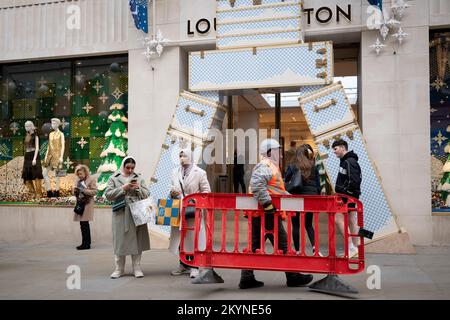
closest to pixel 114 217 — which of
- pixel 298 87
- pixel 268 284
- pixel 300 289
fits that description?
pixel 268 284

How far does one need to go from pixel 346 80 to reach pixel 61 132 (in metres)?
6.75

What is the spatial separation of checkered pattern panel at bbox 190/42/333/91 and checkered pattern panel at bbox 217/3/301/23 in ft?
2.17

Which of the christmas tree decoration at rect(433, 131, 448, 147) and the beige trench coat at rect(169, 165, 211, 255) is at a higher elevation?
the christmas tree decoration at rect(433, 131, 448, 147)

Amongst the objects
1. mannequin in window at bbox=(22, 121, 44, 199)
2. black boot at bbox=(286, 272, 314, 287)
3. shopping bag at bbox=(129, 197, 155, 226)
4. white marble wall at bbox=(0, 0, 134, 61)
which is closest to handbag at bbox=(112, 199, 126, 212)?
shopping bag at bbox=(129, 197, 155, 226)

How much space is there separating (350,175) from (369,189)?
1267 mm

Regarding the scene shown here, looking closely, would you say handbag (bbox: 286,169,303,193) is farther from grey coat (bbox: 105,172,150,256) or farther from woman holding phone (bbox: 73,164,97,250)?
woman holding phone (bbox: 73,164,97,250)

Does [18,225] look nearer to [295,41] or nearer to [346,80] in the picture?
[295,41]

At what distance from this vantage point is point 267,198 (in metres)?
5.62

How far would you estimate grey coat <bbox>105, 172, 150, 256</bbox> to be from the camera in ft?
21.7

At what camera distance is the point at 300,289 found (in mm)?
5867

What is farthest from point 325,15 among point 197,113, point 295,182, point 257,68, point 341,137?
point 295,182

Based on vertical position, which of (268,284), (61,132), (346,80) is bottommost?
(268,284)

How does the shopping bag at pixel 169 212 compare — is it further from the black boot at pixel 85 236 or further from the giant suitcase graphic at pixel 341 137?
the black boot at pixel 85 236

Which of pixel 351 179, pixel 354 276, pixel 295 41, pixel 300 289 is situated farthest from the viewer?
pixel 295 41
